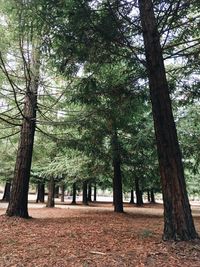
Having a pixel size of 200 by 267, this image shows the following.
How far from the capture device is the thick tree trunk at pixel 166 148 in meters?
5.06

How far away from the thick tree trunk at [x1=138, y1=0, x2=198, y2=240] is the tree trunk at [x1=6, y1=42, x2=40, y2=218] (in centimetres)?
406

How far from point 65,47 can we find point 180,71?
2870 millimetres

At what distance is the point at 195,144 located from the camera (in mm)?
10844

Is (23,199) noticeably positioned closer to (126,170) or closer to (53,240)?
(53,240)

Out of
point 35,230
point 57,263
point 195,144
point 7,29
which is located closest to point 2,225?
point 35,230

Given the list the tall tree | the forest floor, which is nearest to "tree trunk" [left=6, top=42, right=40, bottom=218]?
the tall tree

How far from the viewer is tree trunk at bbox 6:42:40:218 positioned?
9055 mm

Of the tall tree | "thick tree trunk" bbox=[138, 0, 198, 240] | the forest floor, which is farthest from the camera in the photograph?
the tall tree

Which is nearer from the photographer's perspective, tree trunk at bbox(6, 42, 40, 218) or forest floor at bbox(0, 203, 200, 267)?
forest floor at bbox(0, 203, 200, 267)

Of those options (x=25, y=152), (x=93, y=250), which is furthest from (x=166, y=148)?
(x=25, y=152)

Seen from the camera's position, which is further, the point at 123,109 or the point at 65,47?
the point at 123,109

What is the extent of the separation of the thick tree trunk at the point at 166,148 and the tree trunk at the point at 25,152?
13.3 feet

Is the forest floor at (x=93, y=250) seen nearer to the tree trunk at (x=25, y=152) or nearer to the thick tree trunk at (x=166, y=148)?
the thick tree trunk at (x=166, y=148)

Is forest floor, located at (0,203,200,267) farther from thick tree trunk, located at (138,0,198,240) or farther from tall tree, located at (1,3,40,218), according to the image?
tall tree, located at (1,3,40,218)
